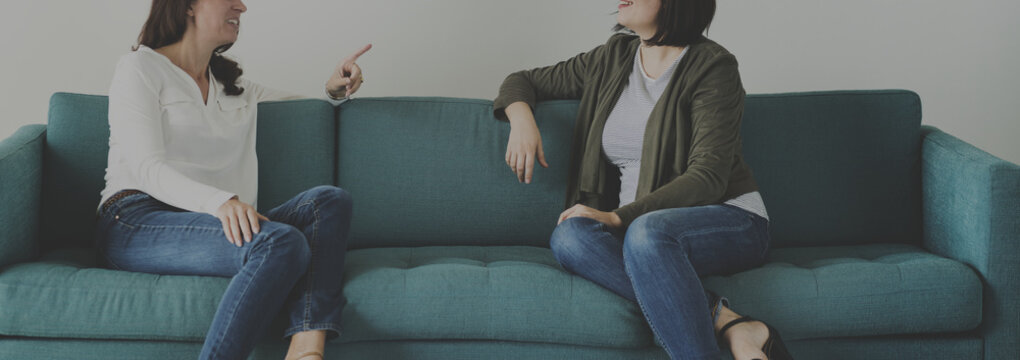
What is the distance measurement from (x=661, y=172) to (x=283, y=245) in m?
0.86

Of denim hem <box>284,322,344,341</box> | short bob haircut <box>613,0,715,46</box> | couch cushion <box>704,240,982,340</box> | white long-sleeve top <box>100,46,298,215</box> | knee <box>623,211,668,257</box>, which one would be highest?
short bob haircut <box>613,0,715,46</box>

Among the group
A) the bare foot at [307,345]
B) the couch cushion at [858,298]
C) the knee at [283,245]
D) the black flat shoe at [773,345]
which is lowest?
the bare foot at [307,345]

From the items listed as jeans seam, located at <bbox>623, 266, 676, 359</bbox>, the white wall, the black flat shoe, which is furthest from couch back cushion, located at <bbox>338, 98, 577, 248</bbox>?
Result: the black flat shoe

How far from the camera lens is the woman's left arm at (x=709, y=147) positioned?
1764mm

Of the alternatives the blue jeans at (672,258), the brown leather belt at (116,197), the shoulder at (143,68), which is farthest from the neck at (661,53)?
the brown leather belt at (116,197)

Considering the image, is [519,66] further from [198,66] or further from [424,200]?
[198,66]

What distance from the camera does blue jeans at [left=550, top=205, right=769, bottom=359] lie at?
59.7 inches

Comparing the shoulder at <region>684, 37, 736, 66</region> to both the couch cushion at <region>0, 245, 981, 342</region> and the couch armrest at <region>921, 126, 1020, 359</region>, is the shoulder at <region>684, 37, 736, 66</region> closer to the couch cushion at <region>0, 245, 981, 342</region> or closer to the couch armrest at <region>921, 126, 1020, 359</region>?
the couch cushion at <region>0, 245, 981, 342</region>

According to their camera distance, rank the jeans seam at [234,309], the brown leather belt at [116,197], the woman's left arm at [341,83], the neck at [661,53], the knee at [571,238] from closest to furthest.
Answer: the jeans seam at [234,309] < the knee at [571,238] < the brown leather belt at [116,197] < the neck at [661,53] < the woman's left arm at [341,83]

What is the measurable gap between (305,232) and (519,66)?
117cm

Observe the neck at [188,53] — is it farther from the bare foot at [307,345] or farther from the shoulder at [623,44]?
the shoulder at [623,44]

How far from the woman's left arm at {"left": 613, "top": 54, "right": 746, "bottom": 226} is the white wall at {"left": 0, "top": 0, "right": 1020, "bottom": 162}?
840 mm

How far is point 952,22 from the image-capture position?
9.04ft

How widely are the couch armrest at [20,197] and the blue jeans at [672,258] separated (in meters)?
1.17
